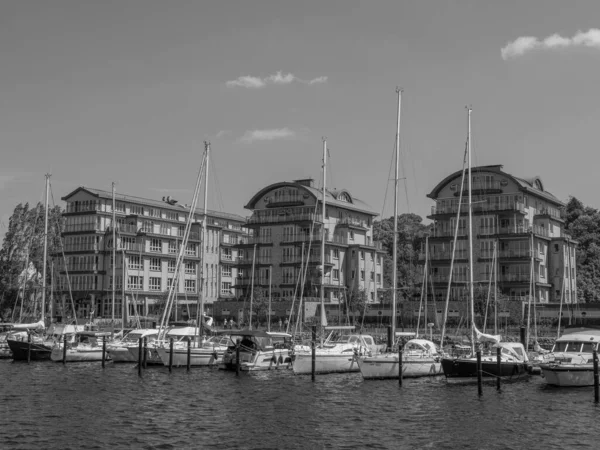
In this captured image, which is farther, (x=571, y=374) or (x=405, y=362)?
(x=405, y=362)

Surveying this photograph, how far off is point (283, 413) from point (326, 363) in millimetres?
18737

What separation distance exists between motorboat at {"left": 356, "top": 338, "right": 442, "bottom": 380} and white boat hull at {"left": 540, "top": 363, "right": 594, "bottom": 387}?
889 cm

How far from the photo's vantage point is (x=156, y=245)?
13925cm

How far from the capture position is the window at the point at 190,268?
142375 millimetres

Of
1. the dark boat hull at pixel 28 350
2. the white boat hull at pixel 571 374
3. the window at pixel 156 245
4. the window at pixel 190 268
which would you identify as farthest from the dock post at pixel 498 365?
the window at pixel 190 268

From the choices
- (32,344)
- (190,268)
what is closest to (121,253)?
(190,268)

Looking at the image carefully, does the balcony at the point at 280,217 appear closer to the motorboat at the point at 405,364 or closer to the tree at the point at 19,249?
the tree at the point at 19,249

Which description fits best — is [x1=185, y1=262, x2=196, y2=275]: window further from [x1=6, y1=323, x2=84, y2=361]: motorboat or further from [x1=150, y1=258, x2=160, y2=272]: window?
[x1=6, y1=323, x2=84, y2=361]: motorboat

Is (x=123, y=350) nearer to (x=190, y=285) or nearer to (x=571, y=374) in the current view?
(x=571, y=374)

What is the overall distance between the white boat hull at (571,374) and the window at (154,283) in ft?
307

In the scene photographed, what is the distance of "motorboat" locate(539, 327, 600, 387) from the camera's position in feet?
170

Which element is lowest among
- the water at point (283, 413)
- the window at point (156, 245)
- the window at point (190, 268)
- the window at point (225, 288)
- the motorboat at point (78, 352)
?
the water at point (283, 413)

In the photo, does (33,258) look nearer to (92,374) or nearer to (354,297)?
(354,297)

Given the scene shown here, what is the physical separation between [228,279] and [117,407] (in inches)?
4175
